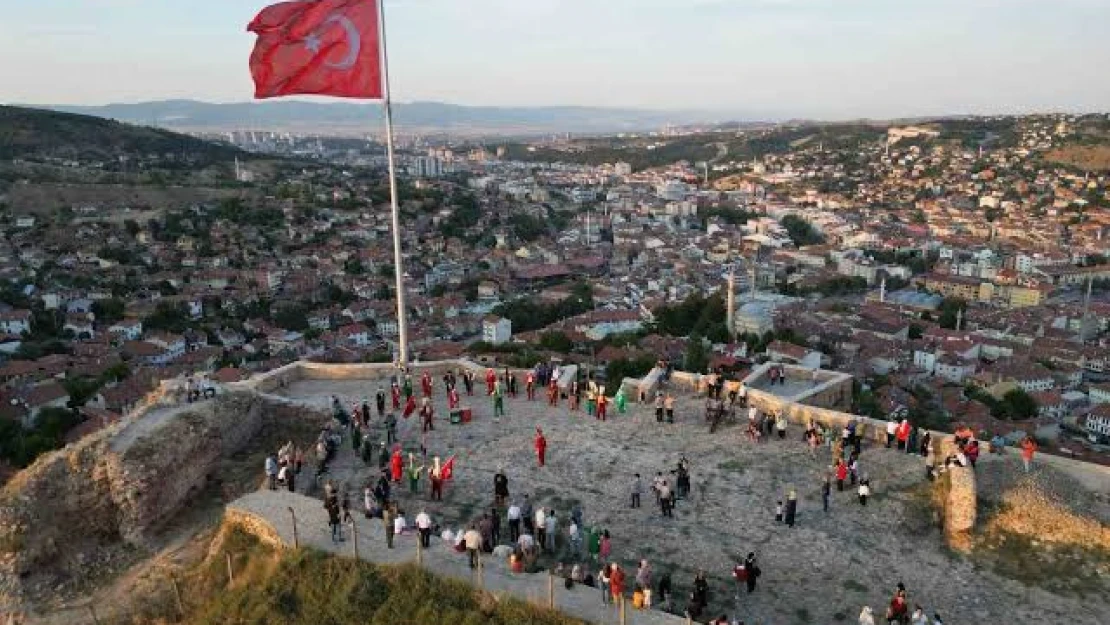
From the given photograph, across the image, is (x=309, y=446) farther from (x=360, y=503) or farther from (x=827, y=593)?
(x=827, y=593)

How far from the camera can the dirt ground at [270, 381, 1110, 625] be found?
9.57 m

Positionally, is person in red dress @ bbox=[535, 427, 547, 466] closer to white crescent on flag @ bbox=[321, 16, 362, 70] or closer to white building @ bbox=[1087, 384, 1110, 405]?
white crescent on flag @ bbox=[321, 16, 362, 70]

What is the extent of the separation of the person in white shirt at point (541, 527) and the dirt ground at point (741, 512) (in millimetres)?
325

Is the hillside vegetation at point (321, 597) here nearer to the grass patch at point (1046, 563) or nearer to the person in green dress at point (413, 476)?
the person in green dress at point (413, 476)

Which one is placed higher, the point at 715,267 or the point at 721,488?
the point at 721,488

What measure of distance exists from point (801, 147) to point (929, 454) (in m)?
187

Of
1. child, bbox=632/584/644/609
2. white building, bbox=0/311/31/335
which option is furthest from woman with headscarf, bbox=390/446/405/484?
white building, bbox=0/311/31/335

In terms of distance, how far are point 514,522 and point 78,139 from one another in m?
121

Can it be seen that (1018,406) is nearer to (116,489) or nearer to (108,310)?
(116,489)

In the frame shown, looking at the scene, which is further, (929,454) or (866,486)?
(929,454)

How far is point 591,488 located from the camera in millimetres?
12078

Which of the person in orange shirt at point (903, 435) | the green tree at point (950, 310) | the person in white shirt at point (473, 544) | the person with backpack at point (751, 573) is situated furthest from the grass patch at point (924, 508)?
the green tree at point (950, 310)

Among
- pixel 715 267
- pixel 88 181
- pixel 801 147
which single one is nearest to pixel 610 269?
pixel 715 267

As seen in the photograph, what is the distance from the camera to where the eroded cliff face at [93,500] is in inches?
417
